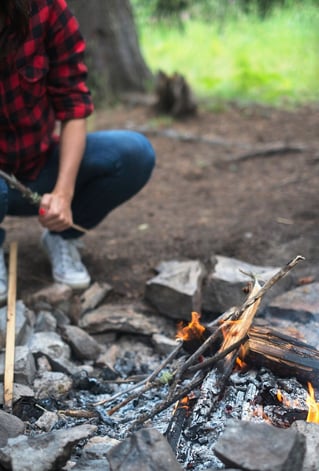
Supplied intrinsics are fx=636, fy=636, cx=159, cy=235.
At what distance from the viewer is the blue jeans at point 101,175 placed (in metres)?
2.71

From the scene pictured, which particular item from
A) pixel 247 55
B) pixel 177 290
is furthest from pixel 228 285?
pixel 247 55

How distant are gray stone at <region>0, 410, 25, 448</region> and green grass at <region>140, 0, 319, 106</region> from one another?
4.57 meters

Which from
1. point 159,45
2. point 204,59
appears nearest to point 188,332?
point 204,59

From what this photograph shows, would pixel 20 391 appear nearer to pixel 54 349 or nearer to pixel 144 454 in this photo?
pixel 54 349

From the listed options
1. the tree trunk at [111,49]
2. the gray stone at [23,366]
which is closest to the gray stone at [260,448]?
the gray stone at [23,366]

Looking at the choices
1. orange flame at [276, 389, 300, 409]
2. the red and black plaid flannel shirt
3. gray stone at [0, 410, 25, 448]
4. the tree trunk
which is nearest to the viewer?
gray stone at [0, 410, 25, 448]

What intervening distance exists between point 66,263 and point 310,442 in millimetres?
1555

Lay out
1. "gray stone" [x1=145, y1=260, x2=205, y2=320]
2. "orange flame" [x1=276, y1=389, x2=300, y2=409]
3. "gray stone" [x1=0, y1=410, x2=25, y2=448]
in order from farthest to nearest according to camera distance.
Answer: "gray stone" [x1=145, y1=260, x2=205, y2=320], "orange flame" [x1=276, y1=389, x2=300, y2=409], "gray stone" [x1=0, y1=410, x2=25, y2=448]

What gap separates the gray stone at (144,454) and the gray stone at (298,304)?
104cm

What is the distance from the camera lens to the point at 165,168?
180 inches

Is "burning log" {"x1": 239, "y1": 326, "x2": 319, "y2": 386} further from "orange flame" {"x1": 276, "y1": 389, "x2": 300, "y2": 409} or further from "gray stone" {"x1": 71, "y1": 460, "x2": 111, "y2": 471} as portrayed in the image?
"gray stone" {"x1": 71, "y1": 460, "x2": 111, "y2": 471}

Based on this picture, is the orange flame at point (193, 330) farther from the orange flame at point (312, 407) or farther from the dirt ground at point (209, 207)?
the dirt ground at point (209, 207)

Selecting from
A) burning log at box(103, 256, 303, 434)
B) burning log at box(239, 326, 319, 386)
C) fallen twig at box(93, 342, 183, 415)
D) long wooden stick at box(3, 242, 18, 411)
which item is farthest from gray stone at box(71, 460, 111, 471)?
burning log at box(239, 326, 319, 386)

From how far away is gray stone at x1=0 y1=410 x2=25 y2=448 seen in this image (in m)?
1.78
